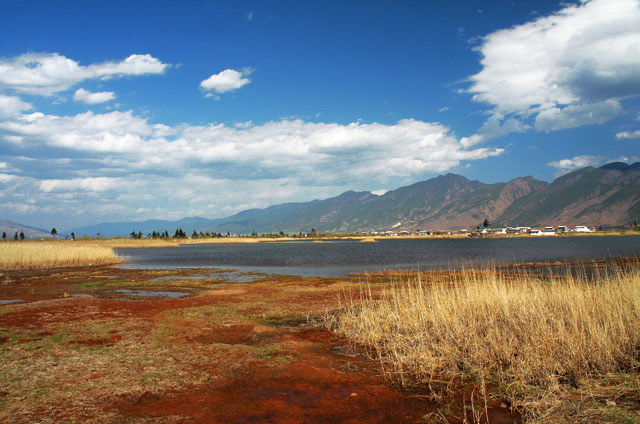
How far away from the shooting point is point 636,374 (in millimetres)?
7344

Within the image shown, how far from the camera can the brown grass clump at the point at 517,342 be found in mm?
7488

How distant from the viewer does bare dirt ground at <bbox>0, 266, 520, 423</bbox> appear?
6434mm

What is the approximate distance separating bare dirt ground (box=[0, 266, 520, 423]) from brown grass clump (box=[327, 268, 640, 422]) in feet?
2.09

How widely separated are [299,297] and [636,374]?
14.7m

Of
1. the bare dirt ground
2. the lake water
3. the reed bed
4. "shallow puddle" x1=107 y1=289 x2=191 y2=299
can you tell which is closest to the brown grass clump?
the bare dirt ground

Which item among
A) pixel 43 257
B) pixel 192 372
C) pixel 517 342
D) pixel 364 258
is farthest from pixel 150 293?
pixel 364 258

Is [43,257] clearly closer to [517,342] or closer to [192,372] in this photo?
[192,372]

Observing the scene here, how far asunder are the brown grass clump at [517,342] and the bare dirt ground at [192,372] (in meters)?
0.64

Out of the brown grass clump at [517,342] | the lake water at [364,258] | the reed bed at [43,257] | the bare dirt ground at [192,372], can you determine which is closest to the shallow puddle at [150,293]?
the bare dirt ground at [192,372]

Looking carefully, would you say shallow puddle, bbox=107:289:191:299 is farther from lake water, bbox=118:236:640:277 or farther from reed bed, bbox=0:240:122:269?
reed bed, bbox=0:240:122:269

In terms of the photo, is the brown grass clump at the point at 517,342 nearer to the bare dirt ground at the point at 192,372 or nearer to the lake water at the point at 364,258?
the bare dirt ground at the point at 192,372


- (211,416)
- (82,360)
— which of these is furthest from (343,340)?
(82,360)

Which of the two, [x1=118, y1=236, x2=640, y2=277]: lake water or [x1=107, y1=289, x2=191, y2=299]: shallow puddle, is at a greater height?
[x1=107, y1=289, x2=191, y2=299]: shallow puddle

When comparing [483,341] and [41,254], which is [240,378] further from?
[41,254]
